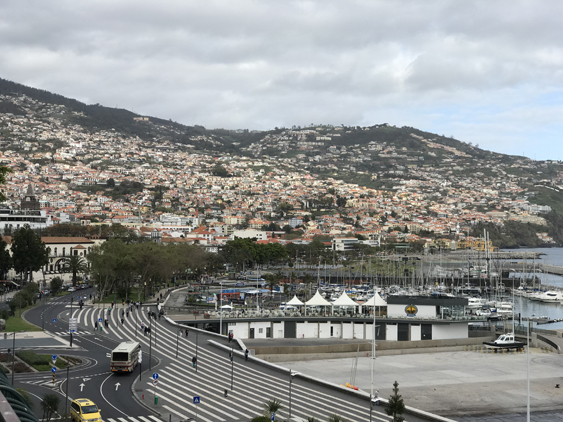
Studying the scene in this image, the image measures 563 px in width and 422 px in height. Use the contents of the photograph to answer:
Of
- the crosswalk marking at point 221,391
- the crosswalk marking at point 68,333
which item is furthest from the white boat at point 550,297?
the crosswalk marking at point 68,333

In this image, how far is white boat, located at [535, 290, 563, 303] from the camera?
84562mm

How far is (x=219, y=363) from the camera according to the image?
31.6 metres

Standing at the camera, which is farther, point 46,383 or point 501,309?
point 501,309

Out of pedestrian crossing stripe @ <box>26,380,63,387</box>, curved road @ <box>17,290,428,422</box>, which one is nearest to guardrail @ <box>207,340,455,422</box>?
curved road @ <box>17,290,428,422</box>

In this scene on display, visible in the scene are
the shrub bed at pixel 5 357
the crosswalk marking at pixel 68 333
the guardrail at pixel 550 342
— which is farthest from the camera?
the guardrail at pixel 550 342

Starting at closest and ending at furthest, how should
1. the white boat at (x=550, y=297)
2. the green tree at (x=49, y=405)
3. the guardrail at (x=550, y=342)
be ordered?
the green tree at (x=49, y=405) → the guardrail at (x=550, y=342) → the white boat at (x=550, y=297)

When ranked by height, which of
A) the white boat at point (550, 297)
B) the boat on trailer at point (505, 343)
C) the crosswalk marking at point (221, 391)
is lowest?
the white boat at point (550, 297)

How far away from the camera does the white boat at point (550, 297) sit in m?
84.6

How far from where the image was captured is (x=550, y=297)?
85125mm

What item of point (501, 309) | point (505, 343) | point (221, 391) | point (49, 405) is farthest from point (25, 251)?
point (501, 309)

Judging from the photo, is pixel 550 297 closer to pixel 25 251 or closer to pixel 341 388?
pixel 25 251

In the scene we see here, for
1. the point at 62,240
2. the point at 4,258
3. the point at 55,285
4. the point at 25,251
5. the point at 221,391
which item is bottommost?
the point at 221,391

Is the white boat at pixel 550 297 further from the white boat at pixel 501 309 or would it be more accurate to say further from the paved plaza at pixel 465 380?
the paved plaza at pixel 465 380

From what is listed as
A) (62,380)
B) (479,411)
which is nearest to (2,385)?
(62,380)
